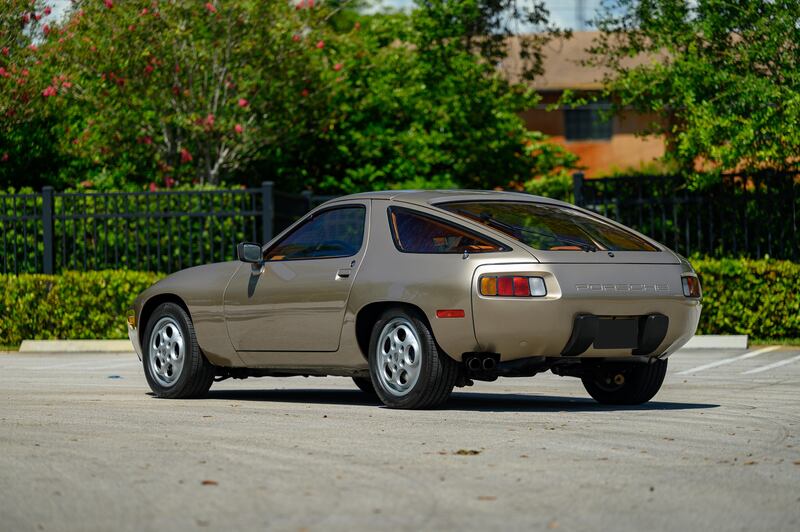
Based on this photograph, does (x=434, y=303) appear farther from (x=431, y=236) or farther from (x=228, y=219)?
(x=228, y=219)

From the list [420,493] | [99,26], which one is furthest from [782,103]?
[420,493]

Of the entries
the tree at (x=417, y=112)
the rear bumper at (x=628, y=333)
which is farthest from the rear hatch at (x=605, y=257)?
the tree at (x=417, y=112)

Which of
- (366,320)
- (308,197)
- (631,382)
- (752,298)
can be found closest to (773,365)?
(752,298)

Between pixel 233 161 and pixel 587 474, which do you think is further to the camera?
pixel 233 161

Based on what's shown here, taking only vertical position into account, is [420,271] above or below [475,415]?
above

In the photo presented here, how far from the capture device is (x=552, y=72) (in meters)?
45.1

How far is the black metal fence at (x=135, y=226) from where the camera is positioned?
21.1m

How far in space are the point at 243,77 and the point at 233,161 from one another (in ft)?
6.45

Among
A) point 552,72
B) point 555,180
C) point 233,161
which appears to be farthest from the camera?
point 552,72

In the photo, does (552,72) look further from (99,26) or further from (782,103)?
(782,103)

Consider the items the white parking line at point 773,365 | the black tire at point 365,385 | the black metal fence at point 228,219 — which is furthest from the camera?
the black metal fence at point 228,219

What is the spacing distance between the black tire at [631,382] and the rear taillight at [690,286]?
1.96ft

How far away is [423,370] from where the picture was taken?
32.5 feet

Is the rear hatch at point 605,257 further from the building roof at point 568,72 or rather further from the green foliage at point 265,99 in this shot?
the building roof at point 568,72
